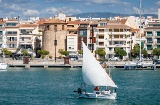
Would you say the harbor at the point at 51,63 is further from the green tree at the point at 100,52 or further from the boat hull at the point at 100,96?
the boat hull at the point at 100,96

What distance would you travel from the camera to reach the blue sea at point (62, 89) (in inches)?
2320

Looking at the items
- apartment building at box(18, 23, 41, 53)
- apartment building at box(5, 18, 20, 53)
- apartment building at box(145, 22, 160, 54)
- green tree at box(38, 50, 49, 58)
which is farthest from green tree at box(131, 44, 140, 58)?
apartment building at box(5, 18, 20, 53)

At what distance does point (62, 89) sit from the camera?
231ft

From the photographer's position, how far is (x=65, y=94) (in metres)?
64.6

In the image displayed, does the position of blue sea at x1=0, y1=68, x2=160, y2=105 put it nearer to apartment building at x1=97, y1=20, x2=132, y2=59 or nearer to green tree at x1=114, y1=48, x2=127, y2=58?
green tree at x1=114, y1=48, x2=127, y2=58

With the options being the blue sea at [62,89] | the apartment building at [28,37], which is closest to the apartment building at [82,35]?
the apartment building at [28,37]

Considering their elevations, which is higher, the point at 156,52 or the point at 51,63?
the point at 156,52

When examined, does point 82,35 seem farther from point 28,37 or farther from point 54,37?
point 28,37

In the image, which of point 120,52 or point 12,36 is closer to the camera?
point 120,52

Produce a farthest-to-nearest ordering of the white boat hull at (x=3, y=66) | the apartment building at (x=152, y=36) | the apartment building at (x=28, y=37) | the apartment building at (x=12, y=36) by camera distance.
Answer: the apartment building at (x=12, y=36) < the apartment building at (x=28, y=37) < the apartment building at (x=152, y=36) < the white boat hull at (x=3, y=66)

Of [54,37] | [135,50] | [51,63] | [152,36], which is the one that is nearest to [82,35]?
[54,37]

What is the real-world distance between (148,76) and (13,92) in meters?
30.1

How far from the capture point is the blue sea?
58938 millimetres

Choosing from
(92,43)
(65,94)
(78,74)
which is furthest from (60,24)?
(65,94)
